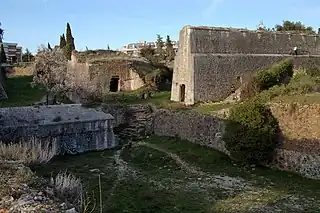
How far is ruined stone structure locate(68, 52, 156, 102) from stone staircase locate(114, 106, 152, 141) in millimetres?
7841

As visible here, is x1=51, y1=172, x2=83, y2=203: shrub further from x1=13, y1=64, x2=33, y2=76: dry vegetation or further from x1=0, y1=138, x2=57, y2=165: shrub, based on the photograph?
x1=13, y1=64, x2=33, y2=76: dry vegetation

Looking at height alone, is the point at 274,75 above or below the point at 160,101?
above

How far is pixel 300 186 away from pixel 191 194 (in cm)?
439

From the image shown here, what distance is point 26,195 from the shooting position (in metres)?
6.16

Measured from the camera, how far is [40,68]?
111 ft

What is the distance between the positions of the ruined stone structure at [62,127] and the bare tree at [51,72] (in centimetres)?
736

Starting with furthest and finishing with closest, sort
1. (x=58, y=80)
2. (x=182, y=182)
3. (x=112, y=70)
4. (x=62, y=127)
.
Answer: (x=112, y=70)
(x=58, y=80)
(x=62, y=127)
(x=182, y=182)

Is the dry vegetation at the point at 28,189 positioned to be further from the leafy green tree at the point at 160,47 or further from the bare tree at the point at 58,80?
the leafy green tree at the point at 160,47

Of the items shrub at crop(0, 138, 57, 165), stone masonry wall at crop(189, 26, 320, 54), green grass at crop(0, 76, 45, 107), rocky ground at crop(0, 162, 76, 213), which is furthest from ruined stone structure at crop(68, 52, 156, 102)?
rocky ground at crop(0, 162, 76, 213)

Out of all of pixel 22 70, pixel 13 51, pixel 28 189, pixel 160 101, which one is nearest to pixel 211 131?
pixel 160 101

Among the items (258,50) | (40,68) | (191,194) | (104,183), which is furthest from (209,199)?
(40,68)

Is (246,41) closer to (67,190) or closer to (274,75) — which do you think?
(274,75)

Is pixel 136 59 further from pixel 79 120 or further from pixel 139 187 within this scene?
pixel 139 187

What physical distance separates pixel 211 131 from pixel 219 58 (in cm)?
945
